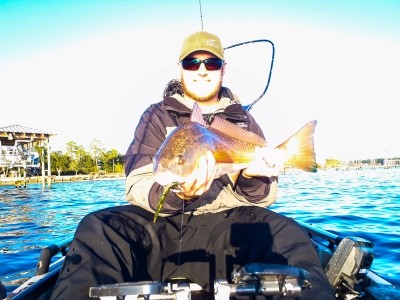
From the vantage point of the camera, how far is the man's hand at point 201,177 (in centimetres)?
274

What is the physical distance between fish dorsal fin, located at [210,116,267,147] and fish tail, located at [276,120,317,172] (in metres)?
0.27

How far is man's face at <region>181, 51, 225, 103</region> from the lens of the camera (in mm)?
4195

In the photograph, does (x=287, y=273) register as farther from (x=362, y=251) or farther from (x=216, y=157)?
(x=362, y=251)

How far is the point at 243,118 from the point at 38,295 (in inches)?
121

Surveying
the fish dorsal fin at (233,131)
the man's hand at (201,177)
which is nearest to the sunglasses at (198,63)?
the fish dorsal fin at (233,131)

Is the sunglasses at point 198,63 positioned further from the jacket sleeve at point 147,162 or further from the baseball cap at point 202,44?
the jacket sleeve at point 147,162

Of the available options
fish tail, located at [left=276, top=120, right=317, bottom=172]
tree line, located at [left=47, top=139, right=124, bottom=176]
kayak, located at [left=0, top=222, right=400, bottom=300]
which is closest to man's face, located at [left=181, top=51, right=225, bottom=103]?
fish tail, located at [left=276, top=120, right=317, bottom=172]

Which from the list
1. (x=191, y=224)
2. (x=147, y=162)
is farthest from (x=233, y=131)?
(x=191, y=224)

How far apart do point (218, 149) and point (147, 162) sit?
0.94m

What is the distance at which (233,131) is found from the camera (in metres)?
3.33

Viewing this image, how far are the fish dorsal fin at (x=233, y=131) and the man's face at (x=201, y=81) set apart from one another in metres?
1.12

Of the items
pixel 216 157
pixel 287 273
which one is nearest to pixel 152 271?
pixel 216 157

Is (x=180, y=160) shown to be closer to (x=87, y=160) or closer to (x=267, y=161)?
(x=267, y=161)

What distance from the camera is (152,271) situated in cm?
342
